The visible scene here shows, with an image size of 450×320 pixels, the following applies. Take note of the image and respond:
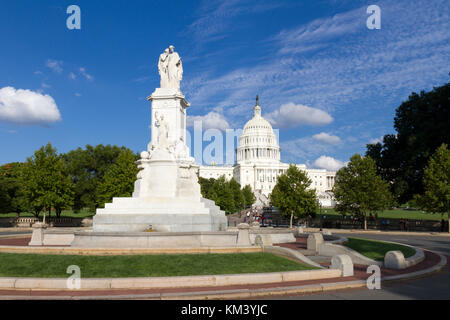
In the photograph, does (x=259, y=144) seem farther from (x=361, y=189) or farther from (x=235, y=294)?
(x=235, y=294)

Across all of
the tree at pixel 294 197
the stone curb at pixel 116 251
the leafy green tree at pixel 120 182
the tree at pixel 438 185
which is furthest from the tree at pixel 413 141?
the stone curb at pixel 116 251

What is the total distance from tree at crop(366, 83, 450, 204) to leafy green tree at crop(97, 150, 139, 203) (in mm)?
34295

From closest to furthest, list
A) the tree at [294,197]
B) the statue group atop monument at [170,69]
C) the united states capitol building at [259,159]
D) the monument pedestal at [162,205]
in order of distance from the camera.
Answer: the monument pedestal at [162,205]
the statue group atop monument at [170,69]
the tree at [294,197]
the united states capitol building at [259,159]

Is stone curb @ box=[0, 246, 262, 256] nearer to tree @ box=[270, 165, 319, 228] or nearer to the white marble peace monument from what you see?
the white marble peace monument

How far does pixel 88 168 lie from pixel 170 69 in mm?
39034

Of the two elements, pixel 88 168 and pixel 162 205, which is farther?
pixel 88 168

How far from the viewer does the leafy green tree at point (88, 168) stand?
54.0 meters

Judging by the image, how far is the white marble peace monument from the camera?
19359 mm

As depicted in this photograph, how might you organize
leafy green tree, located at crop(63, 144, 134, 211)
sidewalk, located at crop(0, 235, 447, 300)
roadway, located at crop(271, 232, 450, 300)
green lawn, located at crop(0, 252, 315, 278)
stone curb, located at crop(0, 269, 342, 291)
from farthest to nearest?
leafy green tree, located at crop(63, 144, 134, 211)
green lawn, located at crop(0, 252, 315, 278)
stone curb, located at crop(0, 269, 342, 291)
roadway, located at crop(271, 232, 450, 300)
sidewalk, located at crop(0, 235, 447, 300)

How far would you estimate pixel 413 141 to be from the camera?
4688 centimetres

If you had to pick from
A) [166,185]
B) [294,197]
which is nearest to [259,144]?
[294,197]

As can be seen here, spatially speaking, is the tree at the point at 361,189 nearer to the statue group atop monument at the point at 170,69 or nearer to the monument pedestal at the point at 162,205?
the monument pedestal at the point at 162,205

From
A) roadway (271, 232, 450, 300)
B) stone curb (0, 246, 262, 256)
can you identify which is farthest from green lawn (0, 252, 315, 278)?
roadway (271, 232, 450, 300)
